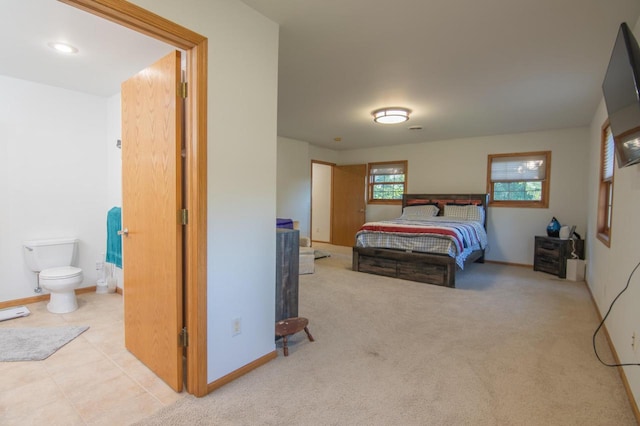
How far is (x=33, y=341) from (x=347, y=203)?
6.05 meters

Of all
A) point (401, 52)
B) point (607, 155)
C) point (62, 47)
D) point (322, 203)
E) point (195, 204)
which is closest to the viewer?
point (195, 204)

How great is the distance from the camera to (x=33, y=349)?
2342 mm

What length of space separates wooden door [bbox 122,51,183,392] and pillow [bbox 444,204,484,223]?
509 cm

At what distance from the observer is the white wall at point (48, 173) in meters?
3.17

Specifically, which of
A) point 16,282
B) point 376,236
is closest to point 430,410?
point 376,236

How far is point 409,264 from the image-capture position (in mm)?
4492

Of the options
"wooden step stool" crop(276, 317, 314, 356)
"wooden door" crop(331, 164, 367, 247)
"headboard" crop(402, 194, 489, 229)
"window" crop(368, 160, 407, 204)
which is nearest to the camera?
"wooden step stool" crop(276, 317, 314, 356)

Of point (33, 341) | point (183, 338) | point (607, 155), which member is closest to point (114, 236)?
point (33, 341)

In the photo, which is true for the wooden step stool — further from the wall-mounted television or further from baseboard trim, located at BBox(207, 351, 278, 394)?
the wall-mounted television

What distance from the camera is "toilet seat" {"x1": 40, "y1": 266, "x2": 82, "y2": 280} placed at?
298cm

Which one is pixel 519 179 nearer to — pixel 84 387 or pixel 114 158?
pixel 114 158

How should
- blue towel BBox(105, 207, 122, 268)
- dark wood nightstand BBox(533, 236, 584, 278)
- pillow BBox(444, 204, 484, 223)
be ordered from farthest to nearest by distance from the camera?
pillow BBox(444, 204, 484, 223) → dark wood nightstand BBox(533, 236, 584, 278) → blue towel BBox(105, 207, 122, 268)

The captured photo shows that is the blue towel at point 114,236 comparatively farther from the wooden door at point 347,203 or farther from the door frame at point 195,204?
the wooden door at point 347,203

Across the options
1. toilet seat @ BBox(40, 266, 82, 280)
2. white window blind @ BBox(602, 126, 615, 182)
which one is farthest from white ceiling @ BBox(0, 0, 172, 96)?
white window blind @ BBox(602, 126, 615, 182)
